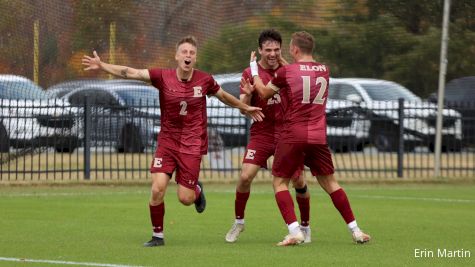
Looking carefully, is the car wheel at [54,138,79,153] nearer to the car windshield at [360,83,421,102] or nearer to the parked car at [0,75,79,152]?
the parked car at [0,75,79,152]

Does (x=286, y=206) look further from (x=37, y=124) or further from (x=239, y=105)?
(x=37, y=124)

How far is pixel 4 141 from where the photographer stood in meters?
21.2

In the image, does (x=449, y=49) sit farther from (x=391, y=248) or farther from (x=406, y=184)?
(x=391, y=248)

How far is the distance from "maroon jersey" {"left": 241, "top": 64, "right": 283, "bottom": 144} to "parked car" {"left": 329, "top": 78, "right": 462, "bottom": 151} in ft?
32.4

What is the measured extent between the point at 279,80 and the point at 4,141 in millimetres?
10840

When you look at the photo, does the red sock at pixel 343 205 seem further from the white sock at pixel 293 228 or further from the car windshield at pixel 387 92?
the car windshield at pixel 387 92

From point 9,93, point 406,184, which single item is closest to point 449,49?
point 406,184

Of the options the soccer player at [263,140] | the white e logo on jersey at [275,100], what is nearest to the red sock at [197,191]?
the soccer player at [263,140]

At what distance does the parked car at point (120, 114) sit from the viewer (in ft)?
70.3

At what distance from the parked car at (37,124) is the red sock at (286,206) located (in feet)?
32.3

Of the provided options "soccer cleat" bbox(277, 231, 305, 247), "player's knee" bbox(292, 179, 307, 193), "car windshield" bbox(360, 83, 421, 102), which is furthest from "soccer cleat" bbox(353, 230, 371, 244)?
"car windshield" bbox(360, 83, 421, 102)

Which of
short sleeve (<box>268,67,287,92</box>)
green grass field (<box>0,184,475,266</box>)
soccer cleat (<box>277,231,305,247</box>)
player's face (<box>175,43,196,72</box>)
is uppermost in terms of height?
player's face (<box>175,43,196,72</box>)

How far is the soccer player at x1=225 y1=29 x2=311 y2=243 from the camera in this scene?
12.1 meters

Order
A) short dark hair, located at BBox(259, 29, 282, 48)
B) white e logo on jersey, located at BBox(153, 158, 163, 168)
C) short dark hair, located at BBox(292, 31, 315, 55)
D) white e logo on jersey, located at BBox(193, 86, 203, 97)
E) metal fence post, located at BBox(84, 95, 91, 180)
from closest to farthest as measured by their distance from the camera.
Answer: short dark hair, located at BBox(292, 31, 315, 55)
white e logo on jersey, located at BBox(153, 158, 163, 168)
white e logo on jersey, located at BBox(193, 86, 203, 97)
short dark hair, located at BBox(259, 29, 282, 48)
metal fence post, located at BBox(84, 95, 91, 180)
